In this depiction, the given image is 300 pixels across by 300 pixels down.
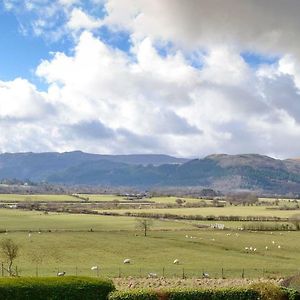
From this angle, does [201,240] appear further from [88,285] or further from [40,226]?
[88,285]

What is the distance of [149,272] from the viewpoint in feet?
220

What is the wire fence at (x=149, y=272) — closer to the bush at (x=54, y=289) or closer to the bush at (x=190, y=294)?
the bush at (x=190, y=294)

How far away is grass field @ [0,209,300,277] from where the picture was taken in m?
71.0

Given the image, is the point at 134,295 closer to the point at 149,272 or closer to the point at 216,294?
the point at 216,294

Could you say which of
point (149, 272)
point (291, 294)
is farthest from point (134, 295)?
point (149, 272)

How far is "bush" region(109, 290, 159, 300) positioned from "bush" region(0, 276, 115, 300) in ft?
2.18

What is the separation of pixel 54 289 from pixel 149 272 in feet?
96.8

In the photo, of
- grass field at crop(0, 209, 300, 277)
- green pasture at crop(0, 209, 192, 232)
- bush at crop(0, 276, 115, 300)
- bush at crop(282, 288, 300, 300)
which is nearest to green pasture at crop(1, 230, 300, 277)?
grass field at crop(0, 209, 300, 277)

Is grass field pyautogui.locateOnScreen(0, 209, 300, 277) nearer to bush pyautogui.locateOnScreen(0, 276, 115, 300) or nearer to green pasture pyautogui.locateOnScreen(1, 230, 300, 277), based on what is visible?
green pasture pyautogui.locateOnScreen(1, 230, 300, 277)

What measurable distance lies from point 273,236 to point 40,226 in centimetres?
5626

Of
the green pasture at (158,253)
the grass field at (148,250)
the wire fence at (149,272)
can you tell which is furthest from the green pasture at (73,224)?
the wire fence at (149,272)

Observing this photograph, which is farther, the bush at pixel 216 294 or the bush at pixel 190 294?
the bush at pixel 216 294

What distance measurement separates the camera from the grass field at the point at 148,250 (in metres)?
71.0

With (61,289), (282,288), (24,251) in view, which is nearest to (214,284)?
(282,288)
